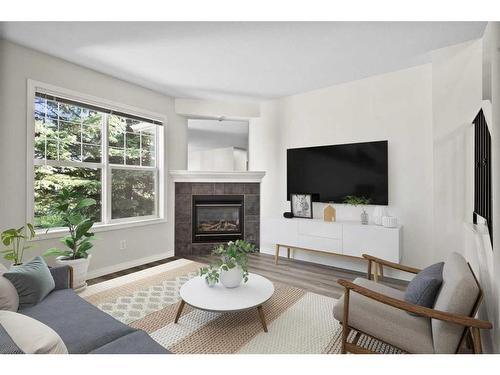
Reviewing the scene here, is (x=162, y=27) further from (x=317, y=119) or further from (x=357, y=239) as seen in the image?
(x=357, y=239)

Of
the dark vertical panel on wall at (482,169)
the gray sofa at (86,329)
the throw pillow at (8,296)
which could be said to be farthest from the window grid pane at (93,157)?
the dark vertical panel on wall at (482,169)

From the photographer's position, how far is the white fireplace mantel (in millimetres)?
4215

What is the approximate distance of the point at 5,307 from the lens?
1525 millimetres

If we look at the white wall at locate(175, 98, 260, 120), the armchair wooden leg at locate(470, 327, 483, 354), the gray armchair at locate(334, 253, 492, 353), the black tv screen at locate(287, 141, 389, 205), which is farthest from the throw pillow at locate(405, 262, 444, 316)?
the white wall at locate(175, 98, 260, 120)

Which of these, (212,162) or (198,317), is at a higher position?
(212,162)

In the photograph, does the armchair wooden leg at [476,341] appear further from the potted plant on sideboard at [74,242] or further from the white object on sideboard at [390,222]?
the potted plant on sideboard at [74,242]

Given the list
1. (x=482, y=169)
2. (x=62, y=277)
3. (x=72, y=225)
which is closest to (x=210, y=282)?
(x=62, y=277)

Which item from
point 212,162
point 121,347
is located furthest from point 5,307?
point 212,162

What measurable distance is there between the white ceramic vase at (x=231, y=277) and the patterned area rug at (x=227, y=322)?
11.8 inches

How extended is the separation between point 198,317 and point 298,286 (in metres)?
1.24

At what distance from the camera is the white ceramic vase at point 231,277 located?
2.12 meters

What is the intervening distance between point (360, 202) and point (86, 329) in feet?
10.4

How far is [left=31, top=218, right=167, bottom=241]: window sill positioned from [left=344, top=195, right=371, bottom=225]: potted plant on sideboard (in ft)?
9.32

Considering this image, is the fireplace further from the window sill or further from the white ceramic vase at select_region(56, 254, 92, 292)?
the white ceramic vase at select_region(56, 254, 92, 292)
